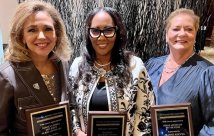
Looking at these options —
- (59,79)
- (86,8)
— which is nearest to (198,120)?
(59,79)

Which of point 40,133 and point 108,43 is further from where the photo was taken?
point 108,43

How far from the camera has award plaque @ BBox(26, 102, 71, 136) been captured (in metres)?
1.16

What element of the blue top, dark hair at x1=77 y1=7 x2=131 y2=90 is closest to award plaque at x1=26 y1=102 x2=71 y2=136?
dark hair at x1=77 y1=7 x2=131 y2=90

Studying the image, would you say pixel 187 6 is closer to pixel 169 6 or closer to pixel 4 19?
pixel 169 6

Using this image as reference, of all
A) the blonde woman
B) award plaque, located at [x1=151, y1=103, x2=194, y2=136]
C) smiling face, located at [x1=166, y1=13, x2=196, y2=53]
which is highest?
smiling face, located at [x1=166, y1=13, x2=196, y2=53]

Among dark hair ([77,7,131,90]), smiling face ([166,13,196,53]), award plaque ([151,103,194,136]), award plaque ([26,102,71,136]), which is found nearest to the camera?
award plaque ([26,102,71,136])

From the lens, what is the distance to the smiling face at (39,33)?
4.07 ft

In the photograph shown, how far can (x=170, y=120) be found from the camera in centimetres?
133

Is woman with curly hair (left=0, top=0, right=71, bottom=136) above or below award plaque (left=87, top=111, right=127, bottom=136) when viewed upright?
above

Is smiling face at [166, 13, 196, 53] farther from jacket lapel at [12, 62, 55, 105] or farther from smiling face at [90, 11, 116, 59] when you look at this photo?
jacket lapel at [12, 62, 55, 105]

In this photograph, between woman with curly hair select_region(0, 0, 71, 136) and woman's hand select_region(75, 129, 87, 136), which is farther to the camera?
woman's hand select_region(75, 129, 87, 136)

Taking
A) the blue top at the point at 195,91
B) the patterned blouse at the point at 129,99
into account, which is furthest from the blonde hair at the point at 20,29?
the blue top at the point at 195,91

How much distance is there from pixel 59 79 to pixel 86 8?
3.79 feet

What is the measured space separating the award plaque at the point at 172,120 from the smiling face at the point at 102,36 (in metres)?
0.38
